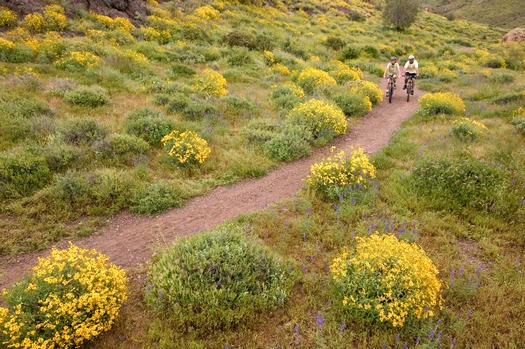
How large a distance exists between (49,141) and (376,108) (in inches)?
532

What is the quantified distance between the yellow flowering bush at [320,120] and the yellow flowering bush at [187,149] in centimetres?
390

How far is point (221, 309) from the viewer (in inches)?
174

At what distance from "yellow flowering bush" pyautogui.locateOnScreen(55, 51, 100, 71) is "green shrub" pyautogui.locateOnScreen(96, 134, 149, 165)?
24.6 feet

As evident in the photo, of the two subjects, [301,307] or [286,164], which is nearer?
[301,307]

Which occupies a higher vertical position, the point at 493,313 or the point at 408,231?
the point at 408,231

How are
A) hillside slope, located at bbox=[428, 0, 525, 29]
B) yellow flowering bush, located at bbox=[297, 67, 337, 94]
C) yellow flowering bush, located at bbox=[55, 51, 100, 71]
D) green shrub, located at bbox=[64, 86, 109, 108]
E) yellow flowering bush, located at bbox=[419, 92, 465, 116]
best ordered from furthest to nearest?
hillside slope, located at bbox=[428, 0, 525, 29], yellow flowering bush, located at bbox=[297, 67, 337, 94], yellow flowering bush, located at bbox=[55, 51, 100, 71], yellow flowering bush, located at bbox=[419, 92, 465, 116], green shrub, located at bbox=[64, 86, 109, 108]

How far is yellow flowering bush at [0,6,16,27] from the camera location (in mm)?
16531

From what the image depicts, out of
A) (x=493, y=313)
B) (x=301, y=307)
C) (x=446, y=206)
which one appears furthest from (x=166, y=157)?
(x=493, y=313)

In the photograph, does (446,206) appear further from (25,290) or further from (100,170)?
(100,170)

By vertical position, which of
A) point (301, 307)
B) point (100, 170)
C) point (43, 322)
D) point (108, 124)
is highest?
point (108, 124)

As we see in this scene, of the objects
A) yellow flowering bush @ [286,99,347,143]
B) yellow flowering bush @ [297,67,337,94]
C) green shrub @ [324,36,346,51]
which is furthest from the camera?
green shrub @ [324,36,346,51]

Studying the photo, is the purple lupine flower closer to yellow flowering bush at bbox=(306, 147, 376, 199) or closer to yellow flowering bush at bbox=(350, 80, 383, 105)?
yellow flowering bush at bbox=(306, 147, 376, 199)

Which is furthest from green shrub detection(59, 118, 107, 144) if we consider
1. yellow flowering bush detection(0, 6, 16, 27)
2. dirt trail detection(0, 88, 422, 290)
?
yellow flowering bush detection(0, 6, 16, 27)

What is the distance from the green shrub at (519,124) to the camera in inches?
424
